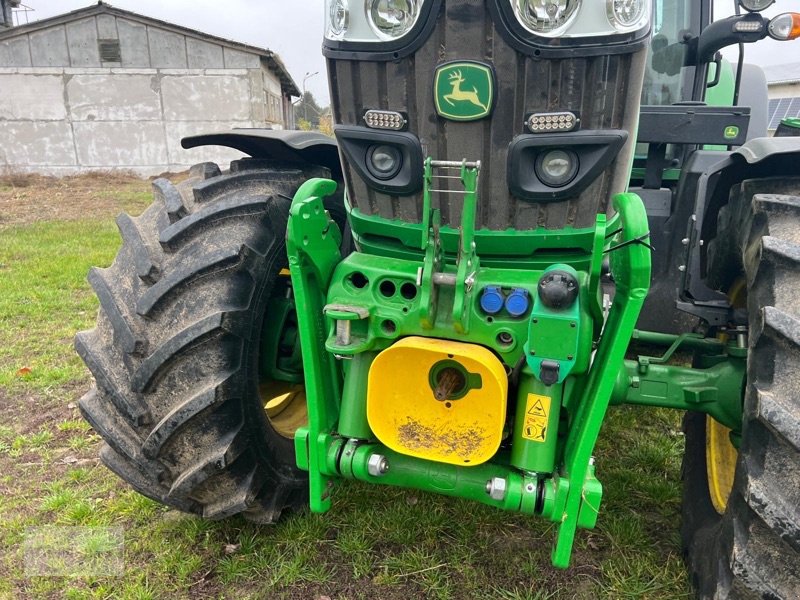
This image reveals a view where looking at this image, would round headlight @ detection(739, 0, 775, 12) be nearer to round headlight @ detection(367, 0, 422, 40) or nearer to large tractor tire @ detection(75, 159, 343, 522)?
round headlight @ detection(367, 0, 422, 40)

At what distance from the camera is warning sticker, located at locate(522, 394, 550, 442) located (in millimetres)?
1963

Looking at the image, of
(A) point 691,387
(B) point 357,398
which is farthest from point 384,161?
(A) point 691,387

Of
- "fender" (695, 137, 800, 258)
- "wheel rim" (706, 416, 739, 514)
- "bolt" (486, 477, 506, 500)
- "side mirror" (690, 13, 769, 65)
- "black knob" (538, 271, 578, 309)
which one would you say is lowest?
"wheel rim" (706, 416, 739, 514)

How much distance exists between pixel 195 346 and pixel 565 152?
134 cm

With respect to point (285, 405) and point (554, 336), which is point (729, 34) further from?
point (285, 405)

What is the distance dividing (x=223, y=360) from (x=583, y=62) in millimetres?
1464

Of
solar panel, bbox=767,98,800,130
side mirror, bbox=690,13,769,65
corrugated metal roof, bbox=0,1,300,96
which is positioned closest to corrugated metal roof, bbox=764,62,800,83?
solar panel, bbox=767,98,800,130

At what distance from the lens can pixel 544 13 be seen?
1.79 metres

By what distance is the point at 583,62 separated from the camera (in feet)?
5.98

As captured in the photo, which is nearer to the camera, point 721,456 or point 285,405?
point 721,456

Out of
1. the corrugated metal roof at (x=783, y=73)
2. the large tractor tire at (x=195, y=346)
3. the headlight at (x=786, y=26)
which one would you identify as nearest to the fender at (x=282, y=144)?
the large tractor tire at (x=195, y=346)

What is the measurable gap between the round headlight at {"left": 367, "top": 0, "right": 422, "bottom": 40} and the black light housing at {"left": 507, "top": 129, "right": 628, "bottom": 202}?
44cm

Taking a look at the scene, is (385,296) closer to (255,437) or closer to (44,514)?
(255,437)

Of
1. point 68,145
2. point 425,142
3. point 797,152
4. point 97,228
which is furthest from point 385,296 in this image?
point 68,145
